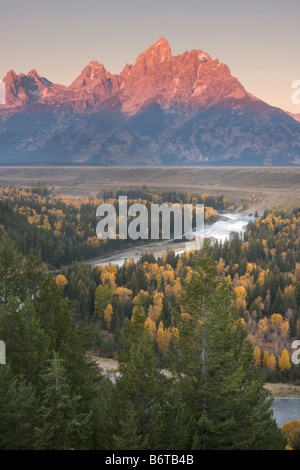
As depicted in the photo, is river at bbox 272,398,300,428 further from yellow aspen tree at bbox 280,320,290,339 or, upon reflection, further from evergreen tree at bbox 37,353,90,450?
evergreen tree at bbox 37,353,90,450

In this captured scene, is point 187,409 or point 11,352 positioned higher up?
point 11,352

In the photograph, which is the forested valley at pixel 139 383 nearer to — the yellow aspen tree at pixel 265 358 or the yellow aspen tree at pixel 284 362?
the yellow aspen tree at pixel 284 362

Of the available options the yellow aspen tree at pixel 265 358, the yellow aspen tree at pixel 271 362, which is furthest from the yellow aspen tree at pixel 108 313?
the yellow aspen tree at pixel 271 362

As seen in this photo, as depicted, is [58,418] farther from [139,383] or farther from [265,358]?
[265,358]

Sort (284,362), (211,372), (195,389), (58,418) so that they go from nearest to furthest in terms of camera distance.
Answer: (58,418), (195,389), (211,372), (284,362)

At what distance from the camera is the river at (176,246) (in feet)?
424

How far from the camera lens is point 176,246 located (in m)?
142

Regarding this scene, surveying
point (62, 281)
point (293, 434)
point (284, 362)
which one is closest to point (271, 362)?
point (284, 362)

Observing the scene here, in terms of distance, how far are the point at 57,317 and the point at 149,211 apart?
156m

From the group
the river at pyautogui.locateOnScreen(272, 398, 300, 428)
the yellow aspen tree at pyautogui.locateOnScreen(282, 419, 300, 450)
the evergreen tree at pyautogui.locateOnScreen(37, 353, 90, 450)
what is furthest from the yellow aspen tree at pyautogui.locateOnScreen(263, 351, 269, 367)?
the evergreen tree at pyautogui.locateOnScreen(37, 353, 90, 450)

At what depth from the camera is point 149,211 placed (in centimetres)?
18188

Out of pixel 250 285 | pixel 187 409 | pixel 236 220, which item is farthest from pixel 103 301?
pixel 236 220

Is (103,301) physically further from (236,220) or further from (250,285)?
(236,220)

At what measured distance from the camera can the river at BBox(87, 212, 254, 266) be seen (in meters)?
129
